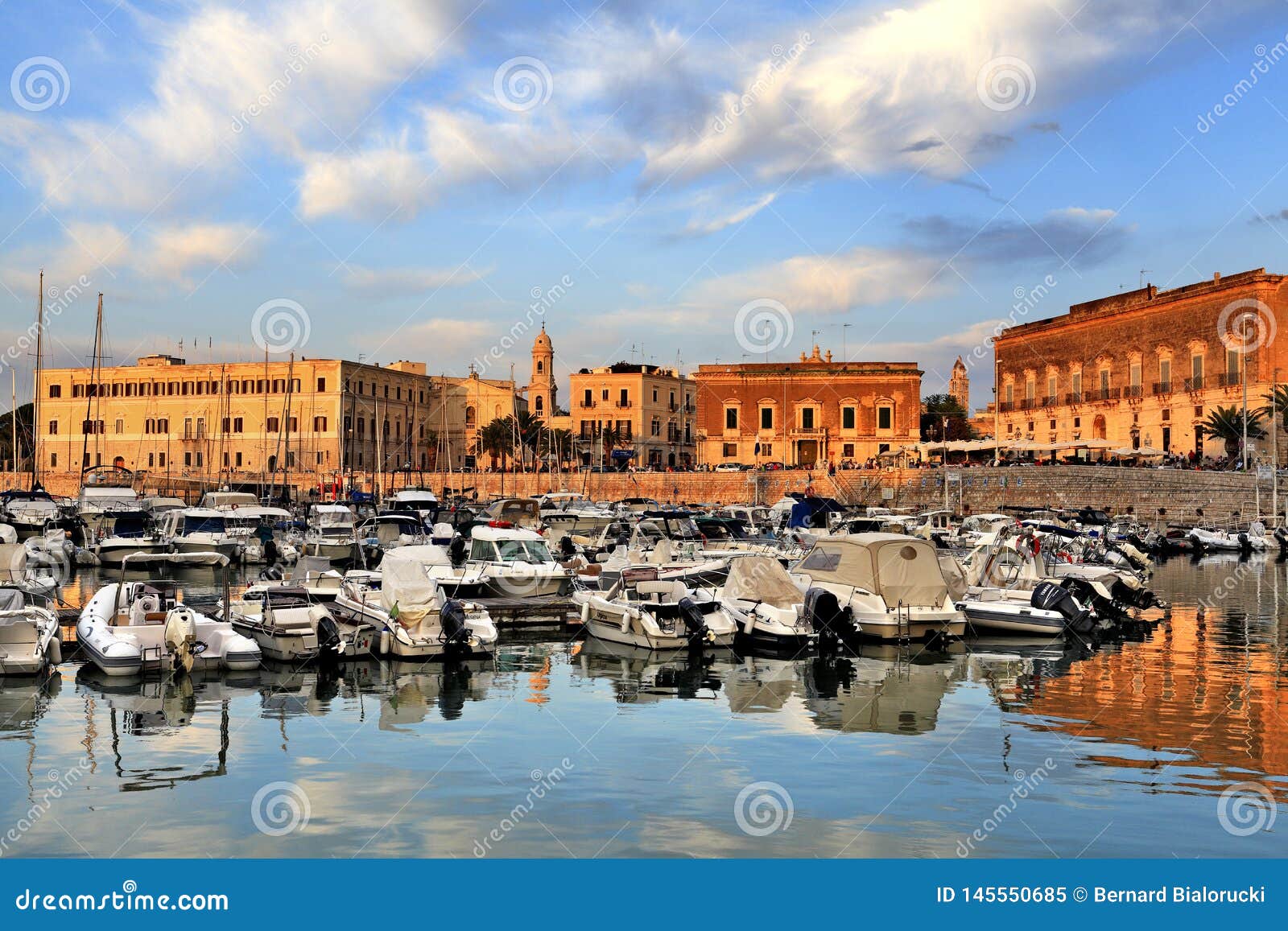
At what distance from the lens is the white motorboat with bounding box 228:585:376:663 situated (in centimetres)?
1986

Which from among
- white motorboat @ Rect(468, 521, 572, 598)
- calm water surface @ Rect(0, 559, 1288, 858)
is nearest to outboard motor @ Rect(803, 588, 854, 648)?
calm water surface @ Rect(0, 559, 1288, 858)

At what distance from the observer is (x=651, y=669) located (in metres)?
21.0

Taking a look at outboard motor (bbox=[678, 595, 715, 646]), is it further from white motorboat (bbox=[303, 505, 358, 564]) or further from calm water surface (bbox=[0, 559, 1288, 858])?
white motorboat (bbox=[303, 505, 358, 564])

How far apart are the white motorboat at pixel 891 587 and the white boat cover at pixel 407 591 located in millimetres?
6972

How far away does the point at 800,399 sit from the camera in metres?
82.5

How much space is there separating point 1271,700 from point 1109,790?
7.00 meters

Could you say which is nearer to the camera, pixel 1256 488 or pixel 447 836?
pixel 447 836

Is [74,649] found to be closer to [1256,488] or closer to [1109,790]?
[1109,790]

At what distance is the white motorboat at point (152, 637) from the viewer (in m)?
18.5

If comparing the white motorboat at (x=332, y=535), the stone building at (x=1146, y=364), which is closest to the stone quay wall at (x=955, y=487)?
the stone building at (x=1146, y=364)

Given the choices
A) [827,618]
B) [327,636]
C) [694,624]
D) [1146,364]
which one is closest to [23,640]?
[327,636]

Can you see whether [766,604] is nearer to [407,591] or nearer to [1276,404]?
[407,591]

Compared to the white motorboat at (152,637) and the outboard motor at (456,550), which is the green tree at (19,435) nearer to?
the outboard motor at (456,550)

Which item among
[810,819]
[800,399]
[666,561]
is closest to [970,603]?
[666,561]
